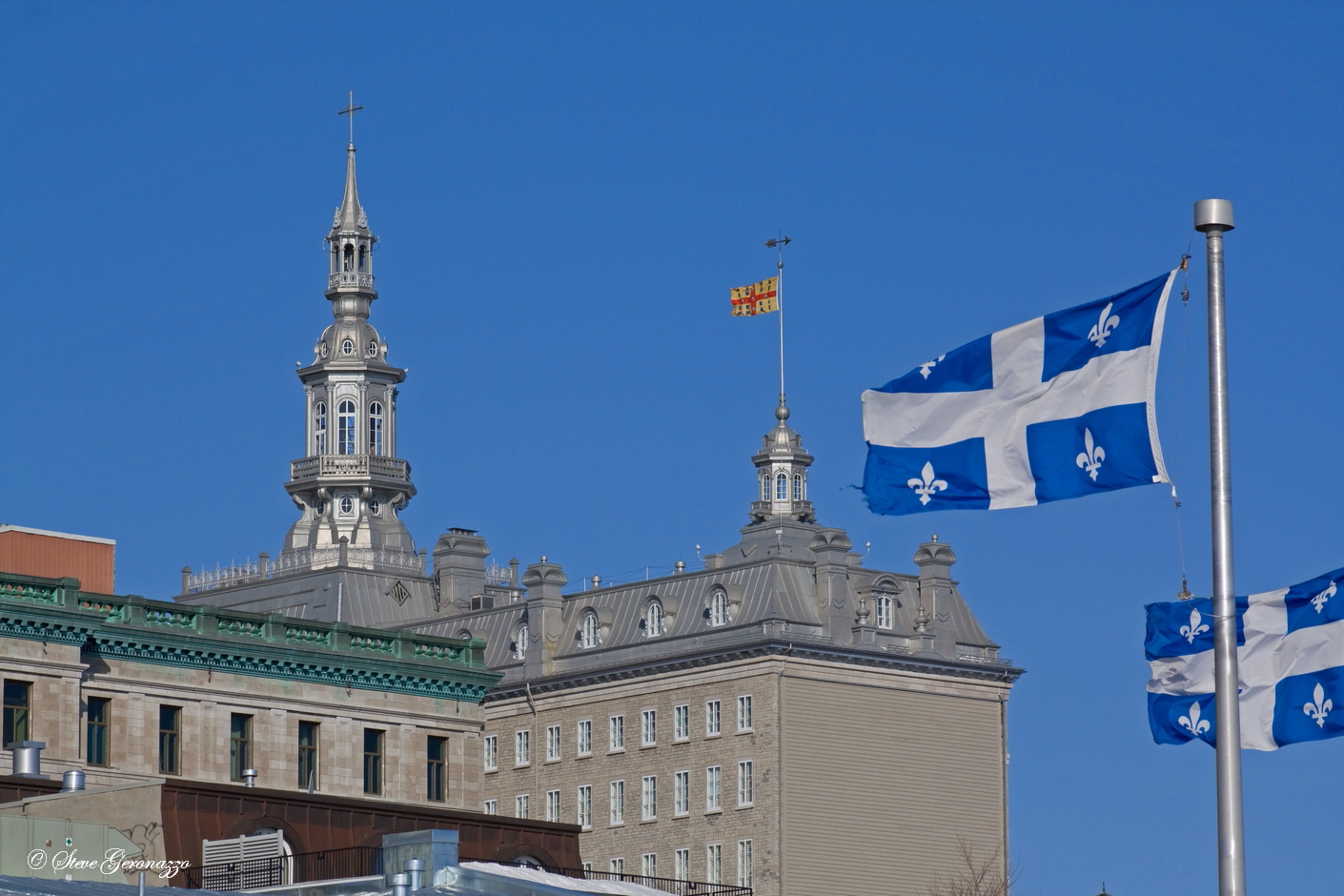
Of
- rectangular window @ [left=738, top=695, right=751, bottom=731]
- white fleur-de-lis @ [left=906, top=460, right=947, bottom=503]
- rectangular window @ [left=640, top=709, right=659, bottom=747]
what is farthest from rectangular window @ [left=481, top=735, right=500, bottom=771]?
white fleur-de-lis @ [left=906, top=460, right=947, bottom=503]

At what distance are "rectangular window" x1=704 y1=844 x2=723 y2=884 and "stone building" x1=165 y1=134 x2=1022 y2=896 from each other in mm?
150

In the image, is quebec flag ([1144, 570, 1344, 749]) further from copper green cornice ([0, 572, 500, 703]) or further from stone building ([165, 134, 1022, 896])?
stone building ([165, 134, 1022, 896])

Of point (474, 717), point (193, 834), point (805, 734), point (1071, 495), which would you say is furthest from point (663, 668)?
point (1071, 495)

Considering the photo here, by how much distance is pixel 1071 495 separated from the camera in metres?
38.5

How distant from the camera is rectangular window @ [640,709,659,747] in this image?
5674 inches

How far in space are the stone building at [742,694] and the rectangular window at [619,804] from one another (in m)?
0.09

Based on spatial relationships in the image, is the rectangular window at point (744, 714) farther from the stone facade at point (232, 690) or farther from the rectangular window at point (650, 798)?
the stone facade at point (232, 690)

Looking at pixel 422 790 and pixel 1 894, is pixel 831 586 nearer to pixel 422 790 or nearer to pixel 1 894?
pixel 422 790

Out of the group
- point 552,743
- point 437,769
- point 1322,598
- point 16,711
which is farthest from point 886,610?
point 1322,598

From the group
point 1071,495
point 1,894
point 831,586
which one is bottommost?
point 1,894

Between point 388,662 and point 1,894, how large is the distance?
4501 cm

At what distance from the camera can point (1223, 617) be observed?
35.3m

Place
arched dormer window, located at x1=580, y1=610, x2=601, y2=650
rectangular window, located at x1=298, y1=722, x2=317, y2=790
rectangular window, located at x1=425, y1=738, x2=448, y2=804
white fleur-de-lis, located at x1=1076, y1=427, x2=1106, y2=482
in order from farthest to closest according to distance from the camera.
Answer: arched dormer window, located at x1=580, y1=610, x2=601, y2=650, rectangular window, located at x1=425, y1=738, x2=448, y2=804, rectangular window, located at x1=298, y1=722, x2=317, y2=790, white fleur-de-lis, located at x1=1076, y1=427, x2=1106, y2=482

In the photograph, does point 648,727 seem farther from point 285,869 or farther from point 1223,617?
point 1223,617
